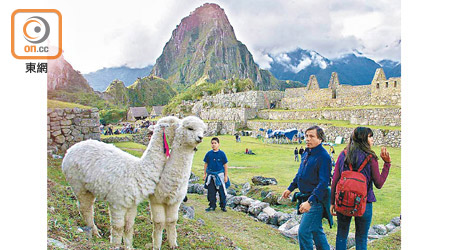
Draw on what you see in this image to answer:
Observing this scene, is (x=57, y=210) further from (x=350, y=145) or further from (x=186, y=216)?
(x=350, y=145)

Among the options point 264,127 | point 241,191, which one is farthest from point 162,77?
point 241,191

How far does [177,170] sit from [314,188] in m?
1.48

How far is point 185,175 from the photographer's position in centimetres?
285

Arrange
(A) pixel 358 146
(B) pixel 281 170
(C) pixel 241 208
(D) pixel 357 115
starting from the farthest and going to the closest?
1. (D) pixel 357 115
2. (B) pixel 281 170
3. (C) pixel 241 208
4. (A) pixel 358 146

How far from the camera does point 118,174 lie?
8.94ft

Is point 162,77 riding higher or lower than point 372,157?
higher

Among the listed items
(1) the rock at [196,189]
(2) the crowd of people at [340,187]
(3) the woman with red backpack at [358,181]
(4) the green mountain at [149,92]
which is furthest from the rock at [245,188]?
(4) the green mountain at [149,92]

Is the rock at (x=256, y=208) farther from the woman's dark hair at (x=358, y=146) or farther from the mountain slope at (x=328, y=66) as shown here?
the mountain slope at (x=328, y=66)

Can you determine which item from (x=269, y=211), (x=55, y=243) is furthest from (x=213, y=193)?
(x=55, y=243)

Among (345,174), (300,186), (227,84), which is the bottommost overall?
(300,186)

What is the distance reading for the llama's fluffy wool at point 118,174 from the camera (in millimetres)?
2707

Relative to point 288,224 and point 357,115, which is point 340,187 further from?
point 357,115

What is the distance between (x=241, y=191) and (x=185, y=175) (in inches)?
181

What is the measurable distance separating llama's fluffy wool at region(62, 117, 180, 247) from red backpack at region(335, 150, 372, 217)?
1834 mm
